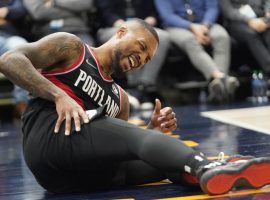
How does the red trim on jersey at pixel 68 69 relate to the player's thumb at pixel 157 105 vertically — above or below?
above

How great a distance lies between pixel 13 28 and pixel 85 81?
4.15 metres

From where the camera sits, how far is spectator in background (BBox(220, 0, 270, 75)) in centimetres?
755

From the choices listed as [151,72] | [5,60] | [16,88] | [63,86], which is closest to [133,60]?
[63,86]

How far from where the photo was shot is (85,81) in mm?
3250

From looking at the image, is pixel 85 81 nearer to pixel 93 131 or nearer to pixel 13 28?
pixel 93 131

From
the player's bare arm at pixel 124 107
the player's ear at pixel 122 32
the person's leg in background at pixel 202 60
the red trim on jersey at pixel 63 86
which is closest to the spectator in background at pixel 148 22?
the person's leg in background at pixel 202 60

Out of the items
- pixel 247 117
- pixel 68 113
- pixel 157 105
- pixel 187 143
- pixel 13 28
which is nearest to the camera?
pixel 68 113

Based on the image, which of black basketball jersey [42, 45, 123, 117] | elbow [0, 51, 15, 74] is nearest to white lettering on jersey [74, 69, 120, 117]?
black basketball jersey [42, 45, 123, 117]

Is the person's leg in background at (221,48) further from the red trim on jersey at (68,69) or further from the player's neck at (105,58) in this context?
the red trim on jersey at (68,69)

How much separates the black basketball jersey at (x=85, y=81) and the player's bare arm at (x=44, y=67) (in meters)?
0.06

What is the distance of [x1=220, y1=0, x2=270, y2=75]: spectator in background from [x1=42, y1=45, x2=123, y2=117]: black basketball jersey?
4534mm

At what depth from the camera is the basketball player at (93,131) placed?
2.98m

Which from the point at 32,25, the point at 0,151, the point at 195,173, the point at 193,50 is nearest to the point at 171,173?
the point at 195,173

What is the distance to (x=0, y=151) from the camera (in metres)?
4.96
